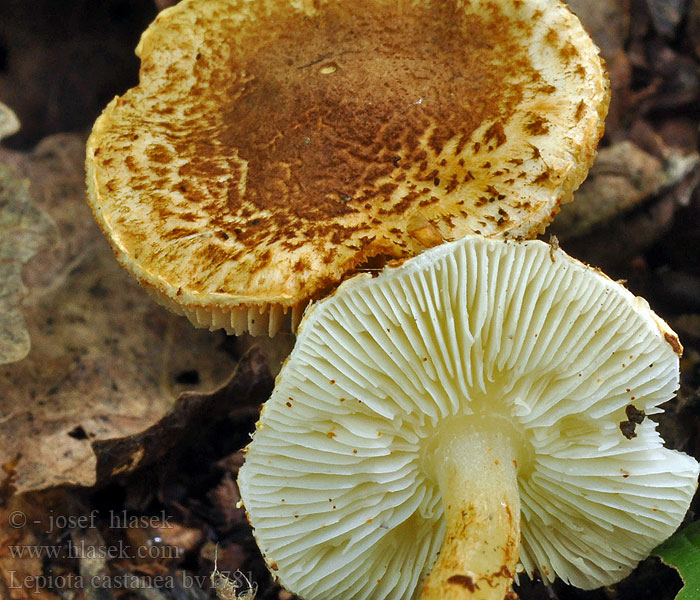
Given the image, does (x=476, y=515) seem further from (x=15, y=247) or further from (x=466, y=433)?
(x=15, y=247)

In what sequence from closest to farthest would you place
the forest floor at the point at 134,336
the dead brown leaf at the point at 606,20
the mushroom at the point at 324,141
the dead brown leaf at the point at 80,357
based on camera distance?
the mushroom at the point at 324,141
the forest floor at the point at 134,336
the dead brown leaf at the point at 80,357
the dead brown leaf at the point at 606,20

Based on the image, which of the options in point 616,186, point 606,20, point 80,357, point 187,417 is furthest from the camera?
point 606,20

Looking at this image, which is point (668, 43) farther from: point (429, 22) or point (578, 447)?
point (578, 447)

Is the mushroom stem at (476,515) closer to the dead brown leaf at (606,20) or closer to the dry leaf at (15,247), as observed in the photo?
the dry leaf at (15,247)

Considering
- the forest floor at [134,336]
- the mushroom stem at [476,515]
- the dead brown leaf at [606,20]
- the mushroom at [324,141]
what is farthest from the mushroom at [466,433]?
the dead brown leaf at [606,20]

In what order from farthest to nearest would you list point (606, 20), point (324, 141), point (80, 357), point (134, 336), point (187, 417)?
point (606, 20) < point (134, 336) < point (80, 357) < point (187, 417) < point (324, 141)

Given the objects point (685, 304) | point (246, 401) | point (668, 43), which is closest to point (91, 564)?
point (246, 401)

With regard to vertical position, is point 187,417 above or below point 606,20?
below

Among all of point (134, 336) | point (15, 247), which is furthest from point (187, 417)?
point (15, 247)
